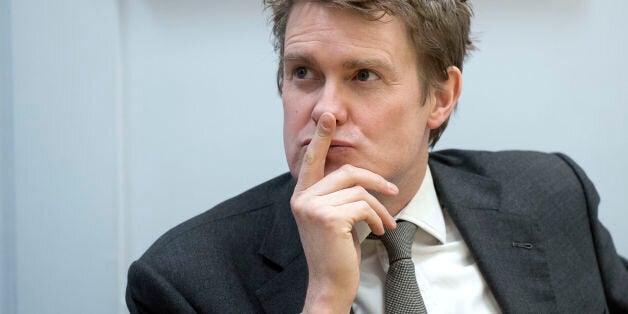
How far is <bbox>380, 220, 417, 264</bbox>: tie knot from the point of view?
136 centimetres

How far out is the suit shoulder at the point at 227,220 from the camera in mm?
1354

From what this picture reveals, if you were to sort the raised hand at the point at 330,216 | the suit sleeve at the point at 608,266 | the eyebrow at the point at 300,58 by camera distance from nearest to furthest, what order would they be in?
the raised hand at the point at 330,216 < the eyebrow at the point at 300,58 < the suit sleeve at the point at 608,266

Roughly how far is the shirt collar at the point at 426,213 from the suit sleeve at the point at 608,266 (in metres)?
0.39

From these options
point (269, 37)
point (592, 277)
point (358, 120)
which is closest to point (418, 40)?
point (358, 120)

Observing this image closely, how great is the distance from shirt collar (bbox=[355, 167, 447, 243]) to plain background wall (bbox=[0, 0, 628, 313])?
0.34 m

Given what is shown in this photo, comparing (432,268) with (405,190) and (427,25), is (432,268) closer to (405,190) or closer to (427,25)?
(405,190)

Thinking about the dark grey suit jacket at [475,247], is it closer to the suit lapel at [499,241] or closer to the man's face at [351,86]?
the suit lapel at [499,241]

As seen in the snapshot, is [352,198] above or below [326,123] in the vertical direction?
below

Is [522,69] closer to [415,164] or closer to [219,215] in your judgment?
[415,164]

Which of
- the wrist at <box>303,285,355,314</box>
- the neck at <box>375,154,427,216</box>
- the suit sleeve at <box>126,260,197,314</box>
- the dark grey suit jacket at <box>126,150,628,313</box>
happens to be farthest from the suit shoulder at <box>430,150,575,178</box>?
the suit sleeve at <box>126,260,197,314</box>

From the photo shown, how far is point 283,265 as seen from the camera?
53.6 inches

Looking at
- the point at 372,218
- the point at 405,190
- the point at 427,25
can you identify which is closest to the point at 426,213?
the point at 405,190

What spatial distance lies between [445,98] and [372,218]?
15.7 inches

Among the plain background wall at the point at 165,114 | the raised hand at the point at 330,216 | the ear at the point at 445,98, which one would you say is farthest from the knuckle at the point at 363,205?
the plain background wall at the point at 165,114
